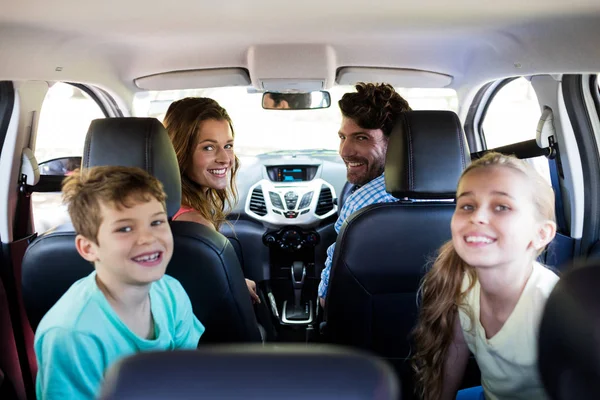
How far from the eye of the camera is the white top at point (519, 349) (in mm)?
1954

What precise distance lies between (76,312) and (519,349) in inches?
53.4

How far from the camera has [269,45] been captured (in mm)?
3434

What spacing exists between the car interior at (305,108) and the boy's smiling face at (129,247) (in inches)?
10.3

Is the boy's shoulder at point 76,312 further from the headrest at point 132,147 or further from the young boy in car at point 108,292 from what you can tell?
the headrest at point 132,147

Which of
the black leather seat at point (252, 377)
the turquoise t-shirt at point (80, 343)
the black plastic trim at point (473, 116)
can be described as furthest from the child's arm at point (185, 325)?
the black plastic trim at point (473, 116)

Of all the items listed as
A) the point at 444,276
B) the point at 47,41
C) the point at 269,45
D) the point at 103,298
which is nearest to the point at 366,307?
the point at 444,276

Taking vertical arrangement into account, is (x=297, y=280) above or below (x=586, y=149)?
below

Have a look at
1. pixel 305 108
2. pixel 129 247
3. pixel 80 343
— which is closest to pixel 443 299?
pixel 129 247

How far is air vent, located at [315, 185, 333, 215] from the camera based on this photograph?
521cm

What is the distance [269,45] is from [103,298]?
1976mm

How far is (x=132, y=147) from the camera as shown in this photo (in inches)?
88.0

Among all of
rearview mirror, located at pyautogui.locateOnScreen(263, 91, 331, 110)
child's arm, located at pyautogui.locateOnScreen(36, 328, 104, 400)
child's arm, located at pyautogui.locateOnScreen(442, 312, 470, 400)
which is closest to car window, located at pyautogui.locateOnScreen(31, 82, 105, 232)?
rearview mirror, located at pyautogui.locateOnScreen(263, 91, 331, 110)

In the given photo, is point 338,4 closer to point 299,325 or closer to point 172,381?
point 172,381

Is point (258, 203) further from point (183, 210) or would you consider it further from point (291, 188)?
point (183, 210)
